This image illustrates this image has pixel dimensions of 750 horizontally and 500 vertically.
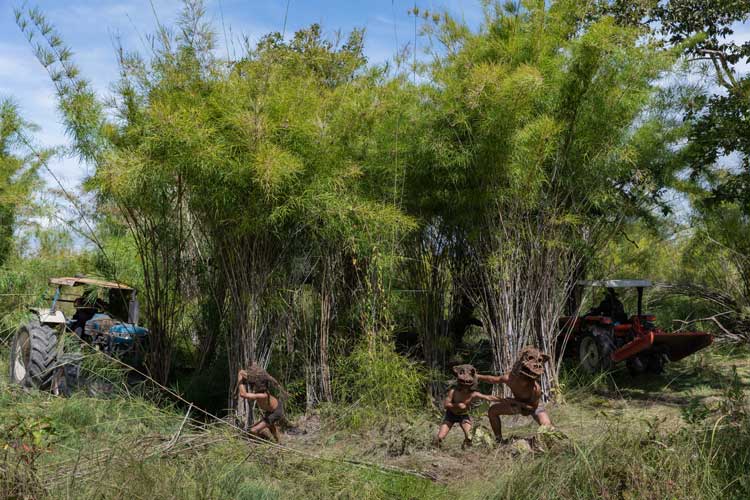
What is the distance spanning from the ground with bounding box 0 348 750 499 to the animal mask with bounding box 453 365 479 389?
28cm

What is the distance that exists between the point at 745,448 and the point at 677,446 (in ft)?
1.18

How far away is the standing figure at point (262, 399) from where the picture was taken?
4.61 meters

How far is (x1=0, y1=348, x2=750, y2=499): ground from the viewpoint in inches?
129

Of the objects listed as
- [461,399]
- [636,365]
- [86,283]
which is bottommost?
[636,365]

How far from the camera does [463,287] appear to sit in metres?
6.26

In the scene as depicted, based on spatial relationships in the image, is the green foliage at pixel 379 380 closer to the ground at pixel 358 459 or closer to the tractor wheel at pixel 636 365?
the ground at pixel 358 459

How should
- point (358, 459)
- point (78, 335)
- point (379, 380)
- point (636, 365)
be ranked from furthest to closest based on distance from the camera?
point (636, 365)
point (78, 335)
point (379, 380)
point (358, 459)

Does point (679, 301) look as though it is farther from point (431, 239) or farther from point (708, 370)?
point (431, 239)

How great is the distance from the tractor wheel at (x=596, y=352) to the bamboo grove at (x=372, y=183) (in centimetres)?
104

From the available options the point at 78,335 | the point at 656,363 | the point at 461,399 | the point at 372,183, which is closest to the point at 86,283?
the point at 78,335

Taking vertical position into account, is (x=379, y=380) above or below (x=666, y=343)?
below

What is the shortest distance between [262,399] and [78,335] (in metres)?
2.83

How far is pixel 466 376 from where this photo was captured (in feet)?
15.2

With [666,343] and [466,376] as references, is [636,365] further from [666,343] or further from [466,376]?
[466,376]
